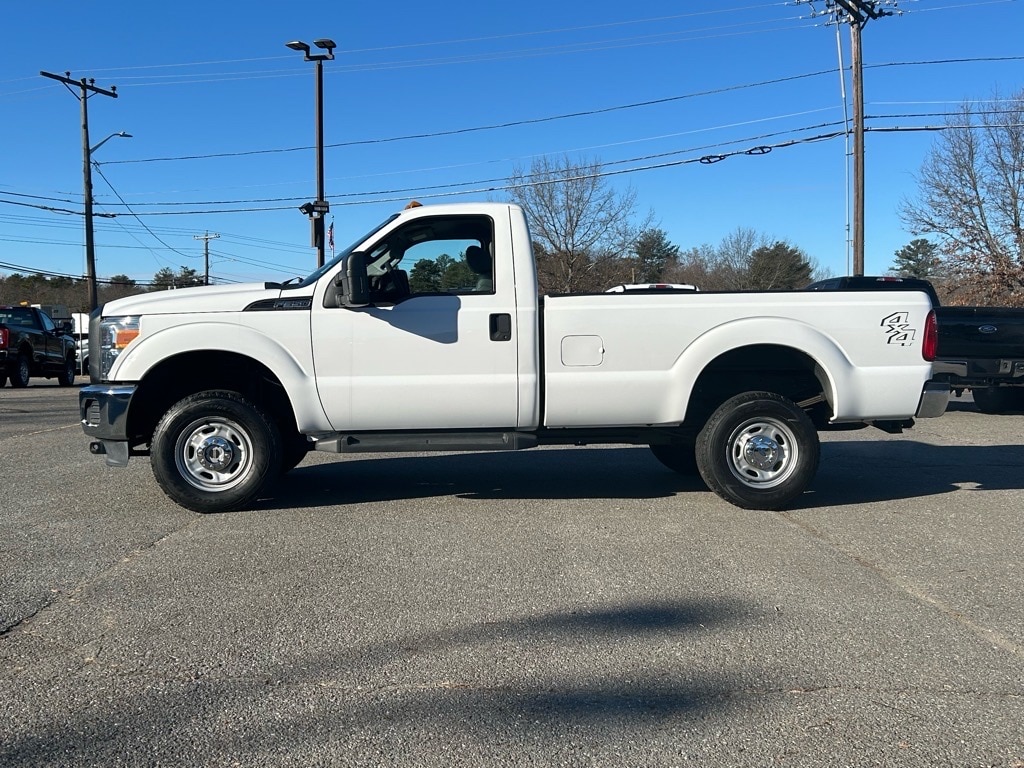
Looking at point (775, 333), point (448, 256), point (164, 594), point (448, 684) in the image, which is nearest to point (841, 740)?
point (448, 684)

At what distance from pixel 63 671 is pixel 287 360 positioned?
2981 millimetres

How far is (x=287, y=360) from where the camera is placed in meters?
6.23

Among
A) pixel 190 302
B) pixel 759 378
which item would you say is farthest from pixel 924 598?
pixel 190 302

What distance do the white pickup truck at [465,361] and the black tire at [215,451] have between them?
0.04 feet

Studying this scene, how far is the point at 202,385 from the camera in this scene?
6.74 meters

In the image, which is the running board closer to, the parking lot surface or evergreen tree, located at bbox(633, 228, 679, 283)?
the parking lot surface

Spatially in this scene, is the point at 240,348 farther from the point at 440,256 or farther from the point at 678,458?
the point at 678,458

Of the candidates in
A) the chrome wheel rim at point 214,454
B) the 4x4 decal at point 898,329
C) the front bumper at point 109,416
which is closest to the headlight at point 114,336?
the front bumper at point 109,416

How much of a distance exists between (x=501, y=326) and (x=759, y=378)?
7.28ft

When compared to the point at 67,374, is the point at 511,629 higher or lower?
lower

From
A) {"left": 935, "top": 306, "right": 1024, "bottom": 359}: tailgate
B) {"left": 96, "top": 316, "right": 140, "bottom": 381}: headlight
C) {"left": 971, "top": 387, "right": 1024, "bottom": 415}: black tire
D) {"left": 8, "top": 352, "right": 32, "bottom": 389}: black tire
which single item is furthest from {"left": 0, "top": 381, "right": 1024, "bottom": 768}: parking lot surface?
{"left": 8, "top": 352, "right": 32, "bottom": 389}: black tire

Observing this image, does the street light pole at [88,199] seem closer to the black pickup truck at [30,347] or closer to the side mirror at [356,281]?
the black pickup truck at [30,347]

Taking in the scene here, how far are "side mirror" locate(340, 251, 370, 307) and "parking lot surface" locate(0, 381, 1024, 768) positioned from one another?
1.59 metres

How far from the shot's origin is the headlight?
20.3 feet
